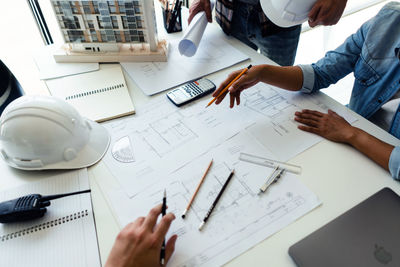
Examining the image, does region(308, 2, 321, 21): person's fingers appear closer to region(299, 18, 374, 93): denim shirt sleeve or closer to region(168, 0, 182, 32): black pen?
region(299, 18, 374, 93): denim shirt sleeve

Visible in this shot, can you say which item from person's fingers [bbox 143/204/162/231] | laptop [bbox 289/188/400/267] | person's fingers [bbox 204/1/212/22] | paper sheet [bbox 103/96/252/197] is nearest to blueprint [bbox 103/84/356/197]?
paper sheet [bbox 103/96/252/197]

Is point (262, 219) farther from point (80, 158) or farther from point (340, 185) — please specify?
point (80, 158)

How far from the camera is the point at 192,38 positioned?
1.08 metres

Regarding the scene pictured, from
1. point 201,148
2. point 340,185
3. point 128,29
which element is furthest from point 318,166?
point 128,29

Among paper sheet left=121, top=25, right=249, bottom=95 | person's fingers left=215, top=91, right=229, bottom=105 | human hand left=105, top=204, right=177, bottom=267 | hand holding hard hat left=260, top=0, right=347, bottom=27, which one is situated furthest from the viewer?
paper sheet left=121, top=25, right=249, bottom=95

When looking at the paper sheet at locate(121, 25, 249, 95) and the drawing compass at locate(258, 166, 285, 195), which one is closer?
the drawing compass at locate(258, 166, 285, 195)

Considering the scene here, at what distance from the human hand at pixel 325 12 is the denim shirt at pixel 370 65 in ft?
0.45

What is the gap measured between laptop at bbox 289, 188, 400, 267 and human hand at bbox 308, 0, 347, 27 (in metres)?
0.51

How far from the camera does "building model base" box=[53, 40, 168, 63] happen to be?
1.08 metres

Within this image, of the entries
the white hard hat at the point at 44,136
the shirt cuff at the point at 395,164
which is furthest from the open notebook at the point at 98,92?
the shirt cuff at the point at 395,164

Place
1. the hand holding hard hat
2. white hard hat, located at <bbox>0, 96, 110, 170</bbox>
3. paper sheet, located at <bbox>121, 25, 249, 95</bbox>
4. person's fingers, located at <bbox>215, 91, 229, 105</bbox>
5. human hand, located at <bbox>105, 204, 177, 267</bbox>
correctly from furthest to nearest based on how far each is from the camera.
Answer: paper sheet, located at <bbox>121, 25, 249, 95</bbox> < person's fingers, located at <bbox>215, 91, 229, 105</bbox> < the hand holding hard hat < white hard hat, located at <bbox>0, 96, 110, 170</bbox> < human hand, located at <bbox>105, 204, 177, 267</bbox>

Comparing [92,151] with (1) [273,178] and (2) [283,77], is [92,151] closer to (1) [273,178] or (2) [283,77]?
(1) [273,178]

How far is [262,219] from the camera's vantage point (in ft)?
2.09

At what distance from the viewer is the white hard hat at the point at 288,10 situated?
774mm
